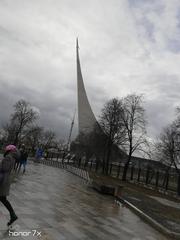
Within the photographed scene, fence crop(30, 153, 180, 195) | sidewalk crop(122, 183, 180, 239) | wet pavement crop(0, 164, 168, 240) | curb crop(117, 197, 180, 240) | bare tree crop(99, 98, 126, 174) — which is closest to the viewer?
wet pavement crop(0, 164, 168, 240)

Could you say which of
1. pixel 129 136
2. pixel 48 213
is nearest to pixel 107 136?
pixel 129 136

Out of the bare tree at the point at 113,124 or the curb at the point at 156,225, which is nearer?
the curb at the point at 156,225

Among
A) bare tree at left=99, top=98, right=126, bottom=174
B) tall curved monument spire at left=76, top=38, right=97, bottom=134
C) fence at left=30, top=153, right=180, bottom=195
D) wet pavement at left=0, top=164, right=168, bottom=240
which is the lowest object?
wet pavement at left=0, top=164, right=168, bottom=240

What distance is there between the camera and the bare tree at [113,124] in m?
42.0

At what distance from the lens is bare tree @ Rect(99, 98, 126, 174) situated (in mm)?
42031

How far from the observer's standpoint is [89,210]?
12500 mm

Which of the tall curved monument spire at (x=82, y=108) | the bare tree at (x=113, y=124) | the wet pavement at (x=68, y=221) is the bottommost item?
the wet pavement at (x=68, y=221)

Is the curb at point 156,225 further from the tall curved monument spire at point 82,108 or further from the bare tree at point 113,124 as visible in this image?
the tall curved monument spire at point 82,108

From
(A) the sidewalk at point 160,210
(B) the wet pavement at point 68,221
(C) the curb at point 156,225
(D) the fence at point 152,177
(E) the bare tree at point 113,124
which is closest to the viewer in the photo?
(B) the wet pavement at point 68,221

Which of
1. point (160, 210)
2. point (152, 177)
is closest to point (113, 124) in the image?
point (152, 177)

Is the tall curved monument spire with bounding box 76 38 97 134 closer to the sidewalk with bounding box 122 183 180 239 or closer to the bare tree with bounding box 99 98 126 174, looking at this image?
the bare tree with bounding box 99 98 126 174

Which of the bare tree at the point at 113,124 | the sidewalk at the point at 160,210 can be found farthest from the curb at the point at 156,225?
the bare tree at the point at 113,124

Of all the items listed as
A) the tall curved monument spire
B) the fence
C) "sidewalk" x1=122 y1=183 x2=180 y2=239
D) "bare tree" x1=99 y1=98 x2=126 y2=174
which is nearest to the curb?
"sidewalk" x1=122 y1=183 x2=180 y2=239

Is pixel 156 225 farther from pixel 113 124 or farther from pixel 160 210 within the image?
pixel 113 124
